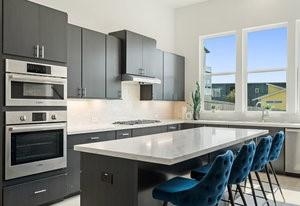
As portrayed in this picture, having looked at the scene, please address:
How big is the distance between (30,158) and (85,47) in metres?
1.84

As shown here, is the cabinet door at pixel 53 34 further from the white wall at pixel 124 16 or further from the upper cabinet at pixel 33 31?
the white wall at pixel 124 16

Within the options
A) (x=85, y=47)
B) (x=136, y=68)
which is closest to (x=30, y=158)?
(x=85, y=47)

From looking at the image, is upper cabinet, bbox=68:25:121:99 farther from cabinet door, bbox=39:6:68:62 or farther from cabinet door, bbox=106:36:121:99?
cabinet door, bbox=39:6:68:62

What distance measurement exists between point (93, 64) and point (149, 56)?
1542 millimetres

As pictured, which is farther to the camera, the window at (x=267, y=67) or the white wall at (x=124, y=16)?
the window at (x=267, y=67)

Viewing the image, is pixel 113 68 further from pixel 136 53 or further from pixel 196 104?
pixel 196 104

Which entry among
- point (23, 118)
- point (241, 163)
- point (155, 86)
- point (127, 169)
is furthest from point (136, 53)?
point (127, 169)

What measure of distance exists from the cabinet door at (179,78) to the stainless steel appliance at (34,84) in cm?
337

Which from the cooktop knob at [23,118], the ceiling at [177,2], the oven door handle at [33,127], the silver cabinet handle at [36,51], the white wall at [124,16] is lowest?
the oven door handle at [33,127]

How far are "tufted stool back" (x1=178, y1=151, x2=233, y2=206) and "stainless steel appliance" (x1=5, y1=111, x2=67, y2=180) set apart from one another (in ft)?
6.54

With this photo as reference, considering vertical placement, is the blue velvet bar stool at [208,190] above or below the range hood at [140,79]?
below

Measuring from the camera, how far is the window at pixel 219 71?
6.21m

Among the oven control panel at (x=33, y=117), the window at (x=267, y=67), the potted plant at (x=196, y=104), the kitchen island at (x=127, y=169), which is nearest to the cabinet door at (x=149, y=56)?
the potted plant at (x=196, y=104)

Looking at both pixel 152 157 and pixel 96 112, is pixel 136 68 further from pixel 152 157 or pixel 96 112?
pixel 152 157
